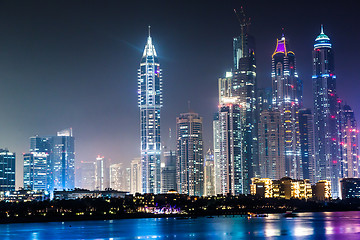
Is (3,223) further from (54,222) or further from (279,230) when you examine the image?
(279,230)

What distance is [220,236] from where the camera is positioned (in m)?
126

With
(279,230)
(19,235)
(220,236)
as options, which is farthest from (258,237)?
(19,235)

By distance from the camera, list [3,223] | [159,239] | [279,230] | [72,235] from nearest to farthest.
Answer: [159,239] → [72,235] → [279,230] → [3,223]

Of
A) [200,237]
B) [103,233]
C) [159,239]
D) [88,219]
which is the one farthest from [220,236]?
[88,219]

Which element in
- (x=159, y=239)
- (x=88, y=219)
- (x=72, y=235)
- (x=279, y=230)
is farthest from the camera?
(x=88, y=219)

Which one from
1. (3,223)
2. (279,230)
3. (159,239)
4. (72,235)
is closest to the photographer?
(159,239)

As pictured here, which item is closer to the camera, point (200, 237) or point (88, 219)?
point (200, 237)

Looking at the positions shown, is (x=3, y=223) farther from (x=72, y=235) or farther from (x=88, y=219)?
(x=72, y=235)

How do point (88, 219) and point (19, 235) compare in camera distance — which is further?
point (88, 219)

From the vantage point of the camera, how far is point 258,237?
12206cm

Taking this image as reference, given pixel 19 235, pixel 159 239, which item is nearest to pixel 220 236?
pixel 159 239

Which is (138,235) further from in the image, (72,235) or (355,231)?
(355,231)

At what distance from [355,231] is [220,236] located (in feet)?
95.2

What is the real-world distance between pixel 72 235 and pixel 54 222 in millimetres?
65756
